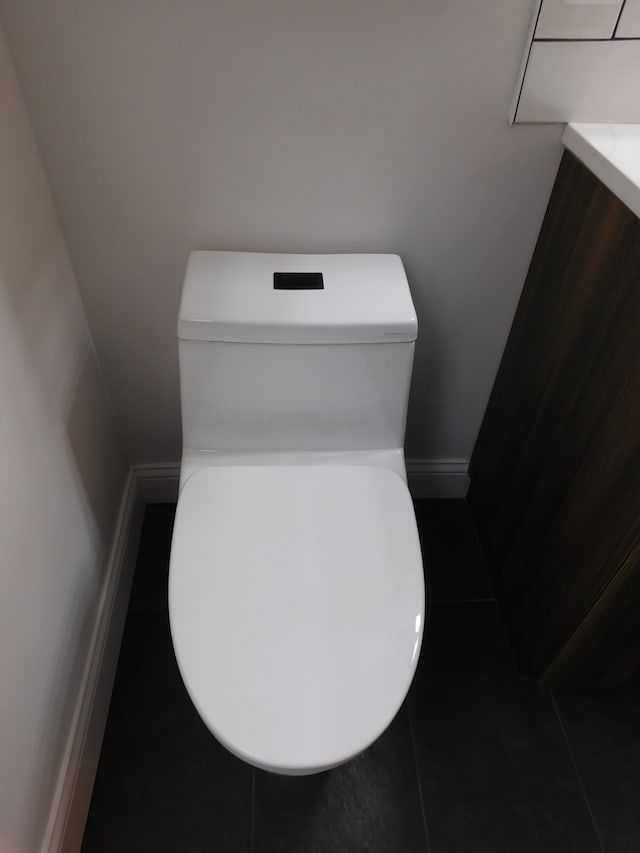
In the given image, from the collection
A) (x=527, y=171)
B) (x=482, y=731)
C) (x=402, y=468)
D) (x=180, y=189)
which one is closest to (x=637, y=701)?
(x=482, y=731)

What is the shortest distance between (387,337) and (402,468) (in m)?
0.26

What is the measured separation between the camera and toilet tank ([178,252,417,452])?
97cm

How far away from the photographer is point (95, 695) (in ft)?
3.68

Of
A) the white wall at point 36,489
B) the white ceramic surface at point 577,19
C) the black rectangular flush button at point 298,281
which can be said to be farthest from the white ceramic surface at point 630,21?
the white wall at point 36,489

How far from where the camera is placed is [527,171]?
1.01m

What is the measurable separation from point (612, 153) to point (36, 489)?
990 mm

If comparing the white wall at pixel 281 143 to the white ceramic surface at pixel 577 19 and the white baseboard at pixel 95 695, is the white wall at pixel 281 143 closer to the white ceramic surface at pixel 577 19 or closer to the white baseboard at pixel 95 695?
the white ceramic surface at pixel 577 19

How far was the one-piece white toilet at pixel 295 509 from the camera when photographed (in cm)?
82

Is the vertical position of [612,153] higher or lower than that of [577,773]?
higher

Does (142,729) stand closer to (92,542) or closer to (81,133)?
(92,542)

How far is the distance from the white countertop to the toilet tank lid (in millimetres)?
330

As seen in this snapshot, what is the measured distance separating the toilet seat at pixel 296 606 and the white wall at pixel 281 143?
0.41 meters

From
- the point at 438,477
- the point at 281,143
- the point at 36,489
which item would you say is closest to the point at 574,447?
the point at 438,477

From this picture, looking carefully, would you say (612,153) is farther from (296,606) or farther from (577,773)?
(577,773)
